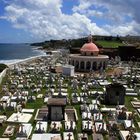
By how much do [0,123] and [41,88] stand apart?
13.9m

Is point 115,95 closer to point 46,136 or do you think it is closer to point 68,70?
point 46,136

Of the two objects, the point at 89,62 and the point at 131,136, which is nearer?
the point at 131,136

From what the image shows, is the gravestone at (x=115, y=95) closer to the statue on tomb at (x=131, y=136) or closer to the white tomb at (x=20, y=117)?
the white tomb at (x=20, y=117)

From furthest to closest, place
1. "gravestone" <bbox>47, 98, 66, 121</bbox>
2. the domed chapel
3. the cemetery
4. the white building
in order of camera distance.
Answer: the domed chapel, the white building, "gravestone" <bbox>47, 98, 66, 121</bbox>, the cemetery

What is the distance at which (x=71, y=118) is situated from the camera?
938 inches

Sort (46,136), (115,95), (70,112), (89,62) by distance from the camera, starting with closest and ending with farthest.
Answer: (46,136)
(70,112)
(115,95)
(89,62)

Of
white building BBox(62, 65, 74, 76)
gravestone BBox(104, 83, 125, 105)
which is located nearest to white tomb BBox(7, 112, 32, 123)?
gravestone BBox(104, 83, 125, 105)

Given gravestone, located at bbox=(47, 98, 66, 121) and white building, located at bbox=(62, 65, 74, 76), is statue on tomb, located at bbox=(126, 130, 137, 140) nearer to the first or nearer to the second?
gravestone, located at bbox=(47, 98, 66, 121)

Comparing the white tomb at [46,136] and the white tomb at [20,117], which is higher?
the white tomb at [46,136]

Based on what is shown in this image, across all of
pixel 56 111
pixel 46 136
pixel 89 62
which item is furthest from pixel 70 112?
pixel 89 62

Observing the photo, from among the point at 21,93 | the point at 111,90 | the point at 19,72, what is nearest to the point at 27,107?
the point at 21,93

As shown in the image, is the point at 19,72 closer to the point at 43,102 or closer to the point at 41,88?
the point at 41,88

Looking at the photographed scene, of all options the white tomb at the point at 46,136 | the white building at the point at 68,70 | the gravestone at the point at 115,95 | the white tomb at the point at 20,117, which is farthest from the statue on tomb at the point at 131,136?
the white building at the point at 68,70

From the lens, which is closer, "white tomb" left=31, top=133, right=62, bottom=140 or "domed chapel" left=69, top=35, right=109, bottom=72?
"white tomb" left=31, top=133, right=62, bottom=140
